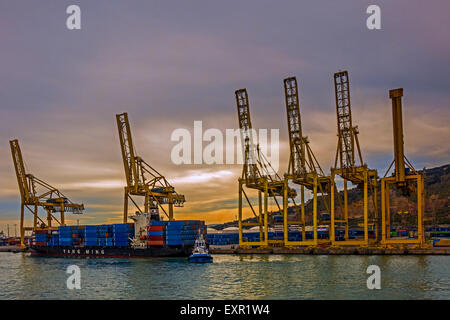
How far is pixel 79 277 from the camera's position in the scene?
4725 cm

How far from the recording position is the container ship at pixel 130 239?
75.9 metres

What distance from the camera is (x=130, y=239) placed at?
8119 cm

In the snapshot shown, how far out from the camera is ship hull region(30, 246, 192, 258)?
246 feet

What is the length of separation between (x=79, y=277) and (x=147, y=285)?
1162 cm

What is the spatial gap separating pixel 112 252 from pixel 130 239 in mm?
4386
